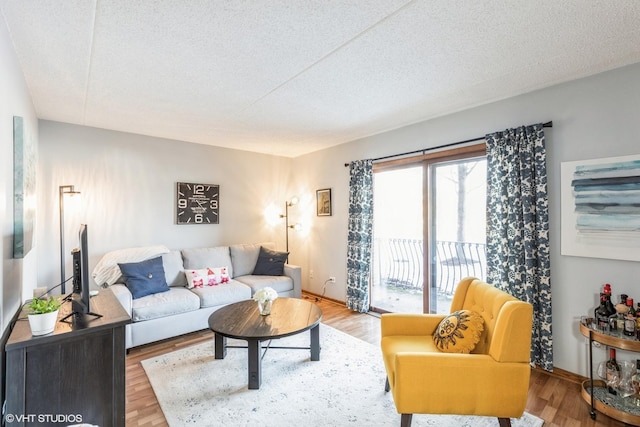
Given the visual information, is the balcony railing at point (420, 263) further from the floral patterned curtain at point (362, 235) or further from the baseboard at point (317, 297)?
the baseboard at point (317, 297)

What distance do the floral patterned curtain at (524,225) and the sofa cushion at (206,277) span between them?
3.15m

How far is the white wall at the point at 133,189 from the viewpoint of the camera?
3457 mm


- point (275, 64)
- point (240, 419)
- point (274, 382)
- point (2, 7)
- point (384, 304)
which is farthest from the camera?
point (384, 304)

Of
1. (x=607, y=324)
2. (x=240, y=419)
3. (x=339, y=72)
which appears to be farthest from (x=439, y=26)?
(x=240, y=419)

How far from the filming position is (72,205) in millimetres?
3555

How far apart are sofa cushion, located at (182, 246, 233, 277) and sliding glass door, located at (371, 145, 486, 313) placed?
2162 millimetres

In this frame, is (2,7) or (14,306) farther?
(14,306)

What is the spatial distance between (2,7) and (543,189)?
3860 mm

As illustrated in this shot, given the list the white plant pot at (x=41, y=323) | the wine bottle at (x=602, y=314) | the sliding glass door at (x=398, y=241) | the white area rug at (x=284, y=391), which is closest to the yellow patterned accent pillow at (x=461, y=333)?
the white area rug at (x=284, y=391)

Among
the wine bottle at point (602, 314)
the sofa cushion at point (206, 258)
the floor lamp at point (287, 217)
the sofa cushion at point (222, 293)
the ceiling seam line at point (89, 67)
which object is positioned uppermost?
the ceiling seam line at point (89, 67)

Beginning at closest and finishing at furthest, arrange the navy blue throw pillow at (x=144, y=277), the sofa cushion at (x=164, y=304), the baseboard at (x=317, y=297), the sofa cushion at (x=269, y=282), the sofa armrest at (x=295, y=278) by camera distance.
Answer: the sofa cushion at (x=164, y=304)
the navy blue throw pillow at (x=144, y=277)
the sofa cushion at (x=269, y=282)
the sofa armrest at (x=295, y=278)
the baseboard at (x=317, y=297)

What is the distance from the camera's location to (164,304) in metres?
3.15

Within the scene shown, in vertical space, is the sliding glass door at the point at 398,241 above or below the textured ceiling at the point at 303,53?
below

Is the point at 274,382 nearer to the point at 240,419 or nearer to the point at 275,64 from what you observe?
the point at 240,419
